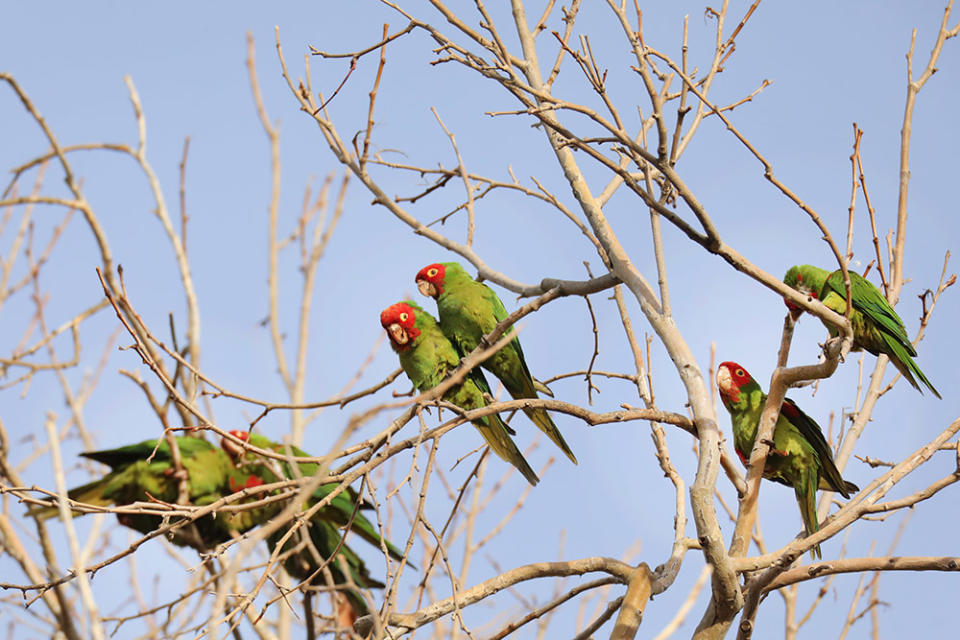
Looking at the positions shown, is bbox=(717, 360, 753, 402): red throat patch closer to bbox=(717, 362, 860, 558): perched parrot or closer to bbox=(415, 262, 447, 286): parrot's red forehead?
bbox=(717, 362, 860, 558): perched parrot

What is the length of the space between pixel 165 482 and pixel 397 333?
210cm

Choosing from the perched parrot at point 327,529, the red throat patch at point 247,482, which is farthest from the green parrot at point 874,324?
the red throat patch at point 247,482

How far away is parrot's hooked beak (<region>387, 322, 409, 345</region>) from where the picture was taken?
4.11 metres

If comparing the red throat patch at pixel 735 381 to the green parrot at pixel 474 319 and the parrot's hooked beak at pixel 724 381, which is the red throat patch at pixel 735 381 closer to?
the parrot's hooked beak at pixel 724 381

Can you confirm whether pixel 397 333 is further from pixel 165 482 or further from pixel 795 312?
pixel 165 482

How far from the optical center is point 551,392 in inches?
163

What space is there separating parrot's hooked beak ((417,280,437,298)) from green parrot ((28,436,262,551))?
6.07ft

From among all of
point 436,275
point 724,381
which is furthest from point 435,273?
point 724,381

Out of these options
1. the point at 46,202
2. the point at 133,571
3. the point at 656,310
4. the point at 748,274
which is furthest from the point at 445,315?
the point at 133,571

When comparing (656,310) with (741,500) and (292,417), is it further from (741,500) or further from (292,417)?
(292,417)

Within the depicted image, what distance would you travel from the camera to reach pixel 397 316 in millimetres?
4129

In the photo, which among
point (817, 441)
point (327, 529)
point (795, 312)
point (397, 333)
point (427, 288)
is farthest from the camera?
point (327, 529)

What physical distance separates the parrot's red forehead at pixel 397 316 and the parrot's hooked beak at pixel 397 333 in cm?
2

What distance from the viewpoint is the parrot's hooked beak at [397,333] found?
162 inches
